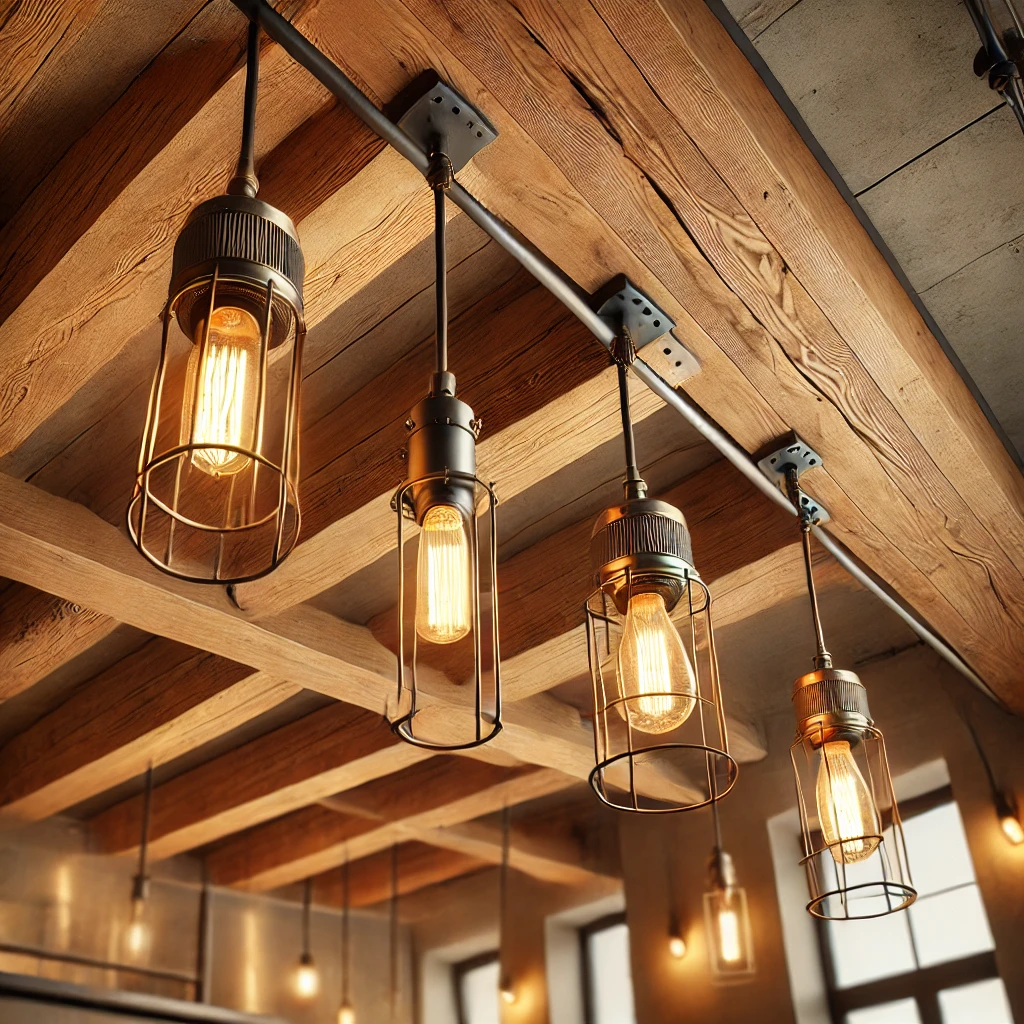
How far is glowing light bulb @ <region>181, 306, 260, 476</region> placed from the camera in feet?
3.37

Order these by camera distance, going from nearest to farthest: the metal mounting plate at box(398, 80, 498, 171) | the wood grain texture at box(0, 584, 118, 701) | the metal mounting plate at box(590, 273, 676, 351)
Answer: the metal mounting plate at box(398, 80, 498, 171) < the metal mounting plate at box(590, 273, 676, 351) < the wood grain texture at box(0, 584, 118, 701)

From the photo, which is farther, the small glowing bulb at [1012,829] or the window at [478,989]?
the window at [478,989]

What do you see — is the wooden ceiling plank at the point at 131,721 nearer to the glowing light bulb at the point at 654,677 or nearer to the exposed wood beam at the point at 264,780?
the exposed wood beam at the point at 264,780

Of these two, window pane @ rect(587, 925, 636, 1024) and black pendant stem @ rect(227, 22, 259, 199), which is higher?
black pendant stem @ rect(227, 22, 259, 199)

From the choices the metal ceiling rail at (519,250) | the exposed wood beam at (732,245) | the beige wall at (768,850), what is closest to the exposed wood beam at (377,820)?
the beige wall at (768,850)

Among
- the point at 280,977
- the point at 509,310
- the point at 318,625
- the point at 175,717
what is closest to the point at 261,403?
the point at 509,310

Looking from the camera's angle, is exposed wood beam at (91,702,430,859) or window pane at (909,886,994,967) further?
exposed wood beam at (91,702,430,859)

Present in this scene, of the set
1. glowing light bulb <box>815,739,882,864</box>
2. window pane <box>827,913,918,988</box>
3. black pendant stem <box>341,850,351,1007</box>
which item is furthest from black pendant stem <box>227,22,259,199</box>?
black pendant stem <box>341,850,351,1007</box>

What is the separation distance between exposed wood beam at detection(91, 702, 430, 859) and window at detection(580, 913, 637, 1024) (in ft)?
4.22

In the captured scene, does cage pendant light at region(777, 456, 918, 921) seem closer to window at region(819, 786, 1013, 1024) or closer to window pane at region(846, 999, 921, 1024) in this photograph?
window at region(819, 786, 1013, 1024)

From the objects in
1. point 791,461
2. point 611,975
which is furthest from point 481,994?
point 791,461

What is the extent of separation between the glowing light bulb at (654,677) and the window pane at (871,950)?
257cm

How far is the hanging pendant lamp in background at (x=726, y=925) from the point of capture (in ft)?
11.9

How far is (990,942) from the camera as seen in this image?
11.0ft
